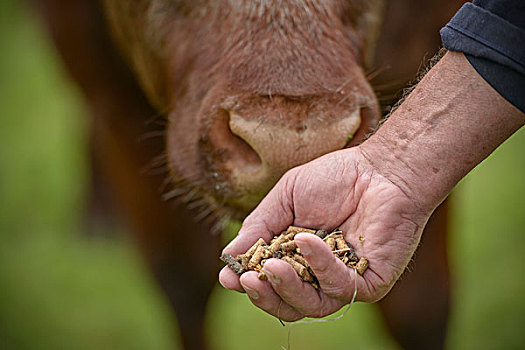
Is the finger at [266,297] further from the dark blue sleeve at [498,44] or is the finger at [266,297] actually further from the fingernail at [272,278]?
the dark blue sleeve at [498,44]

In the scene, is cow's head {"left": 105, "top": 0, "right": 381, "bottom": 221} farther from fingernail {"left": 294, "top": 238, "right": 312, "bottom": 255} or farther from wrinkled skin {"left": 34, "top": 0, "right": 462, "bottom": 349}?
fingernail {"left": 294, "top": 238, "right": 312, "bottom": 255}

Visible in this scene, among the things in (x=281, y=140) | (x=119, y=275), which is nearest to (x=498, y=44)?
(x=281, y=140)

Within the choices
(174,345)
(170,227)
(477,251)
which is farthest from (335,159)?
(477,251)

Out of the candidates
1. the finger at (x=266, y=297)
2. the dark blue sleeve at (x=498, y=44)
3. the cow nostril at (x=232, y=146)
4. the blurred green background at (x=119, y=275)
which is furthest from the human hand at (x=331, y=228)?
the blurred green background at (x=119, y=275)

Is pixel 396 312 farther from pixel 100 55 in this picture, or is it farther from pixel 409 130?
pixel 100 55

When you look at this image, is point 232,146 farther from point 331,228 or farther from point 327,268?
point 327,268
